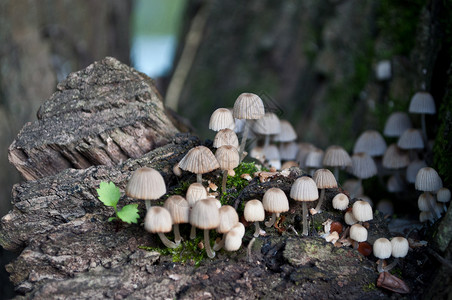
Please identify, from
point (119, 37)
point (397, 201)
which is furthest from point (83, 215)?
point (119, 37)

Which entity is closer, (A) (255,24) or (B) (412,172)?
(B) (412,172)

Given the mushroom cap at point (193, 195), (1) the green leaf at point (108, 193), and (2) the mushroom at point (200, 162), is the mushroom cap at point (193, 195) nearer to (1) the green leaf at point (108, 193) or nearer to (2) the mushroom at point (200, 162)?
(2) the mushroom at point (200, 162)

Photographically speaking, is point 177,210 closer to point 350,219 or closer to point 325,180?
point 325,180

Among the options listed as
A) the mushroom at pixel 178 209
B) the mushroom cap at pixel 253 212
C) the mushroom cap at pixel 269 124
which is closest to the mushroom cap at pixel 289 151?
the mushroom cap at pixel 269 124

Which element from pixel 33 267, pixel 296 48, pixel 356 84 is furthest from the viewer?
pixel 296 48

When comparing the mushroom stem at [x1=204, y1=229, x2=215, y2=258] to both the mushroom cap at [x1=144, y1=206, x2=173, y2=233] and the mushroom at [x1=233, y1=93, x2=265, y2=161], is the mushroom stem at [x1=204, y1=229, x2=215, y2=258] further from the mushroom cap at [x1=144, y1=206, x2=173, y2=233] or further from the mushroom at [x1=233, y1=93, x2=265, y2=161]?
the mushroom at [x1=233, y1=93, x2=265, y2=161]

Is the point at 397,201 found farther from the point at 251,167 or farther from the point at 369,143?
the point at 251,167

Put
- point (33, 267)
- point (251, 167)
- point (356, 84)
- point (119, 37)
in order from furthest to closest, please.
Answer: point (119, 37)
point (356, 84)
point (251, 167)
point (33, 267)
